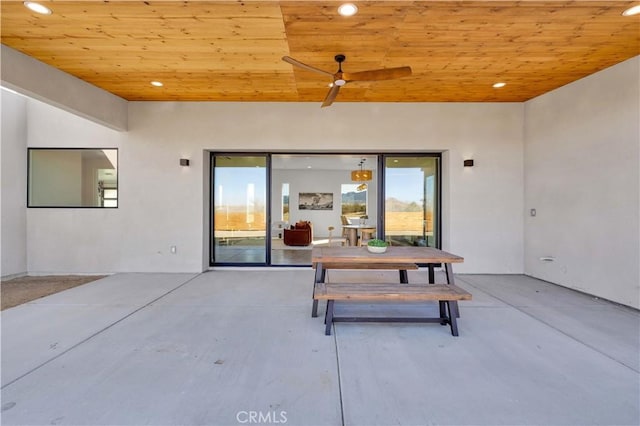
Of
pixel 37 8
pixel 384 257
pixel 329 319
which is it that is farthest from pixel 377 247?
pixel 37 8

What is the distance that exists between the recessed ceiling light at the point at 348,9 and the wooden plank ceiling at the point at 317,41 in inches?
2.0

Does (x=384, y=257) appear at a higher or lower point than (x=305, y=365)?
higher

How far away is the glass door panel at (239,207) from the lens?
540 centimetres

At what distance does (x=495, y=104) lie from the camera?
504 centimetres

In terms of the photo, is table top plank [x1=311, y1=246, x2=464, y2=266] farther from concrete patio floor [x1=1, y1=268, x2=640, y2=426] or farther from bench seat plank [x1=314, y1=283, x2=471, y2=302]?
A: concrete patio floor [x1=1, y1=268, x2=640, y2=426]

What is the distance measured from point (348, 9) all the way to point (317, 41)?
0.61m

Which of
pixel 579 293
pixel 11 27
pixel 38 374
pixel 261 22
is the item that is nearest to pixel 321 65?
pixel 261 22

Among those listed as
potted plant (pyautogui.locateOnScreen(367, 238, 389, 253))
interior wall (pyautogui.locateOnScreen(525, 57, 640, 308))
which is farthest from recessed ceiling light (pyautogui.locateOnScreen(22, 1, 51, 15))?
interior wall (pyautogui.locateOnScreen(525, 57, 640, 308))

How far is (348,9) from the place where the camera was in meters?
2.56

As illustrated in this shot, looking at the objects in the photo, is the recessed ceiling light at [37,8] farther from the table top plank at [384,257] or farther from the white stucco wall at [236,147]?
the table top plank at [384,257]

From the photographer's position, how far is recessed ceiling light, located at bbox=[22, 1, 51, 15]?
2502 mm

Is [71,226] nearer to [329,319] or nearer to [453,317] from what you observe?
[329,319]

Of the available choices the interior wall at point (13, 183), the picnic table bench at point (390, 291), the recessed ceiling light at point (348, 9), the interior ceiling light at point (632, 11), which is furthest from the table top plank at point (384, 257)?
the interior wall at point (13, 183)

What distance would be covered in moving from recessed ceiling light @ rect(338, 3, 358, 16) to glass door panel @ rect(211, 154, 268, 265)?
311 cm
